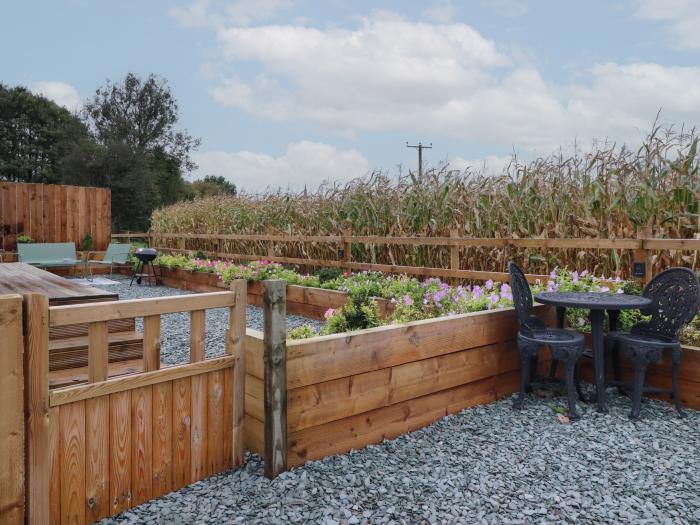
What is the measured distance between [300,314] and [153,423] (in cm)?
406

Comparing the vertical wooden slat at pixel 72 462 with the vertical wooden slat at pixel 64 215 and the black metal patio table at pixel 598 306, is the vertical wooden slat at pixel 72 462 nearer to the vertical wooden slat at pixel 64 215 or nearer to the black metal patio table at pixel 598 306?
the black metal patio table at pixel 598 306

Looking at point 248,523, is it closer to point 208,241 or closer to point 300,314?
point 300,314

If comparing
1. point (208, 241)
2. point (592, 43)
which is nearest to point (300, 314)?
point (592, 43)

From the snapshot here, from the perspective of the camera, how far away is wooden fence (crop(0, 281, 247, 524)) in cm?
159

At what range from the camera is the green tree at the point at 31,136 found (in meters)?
24.1

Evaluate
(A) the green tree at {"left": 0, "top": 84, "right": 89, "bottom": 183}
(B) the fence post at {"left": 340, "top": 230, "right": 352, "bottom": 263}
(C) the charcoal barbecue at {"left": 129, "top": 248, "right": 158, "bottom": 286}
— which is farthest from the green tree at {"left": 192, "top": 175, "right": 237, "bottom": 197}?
(B) the fence post at {"left": 340, "top": 230, "right": 352, "bottom": 263}

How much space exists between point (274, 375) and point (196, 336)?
1.15 ft

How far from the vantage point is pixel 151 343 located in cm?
195

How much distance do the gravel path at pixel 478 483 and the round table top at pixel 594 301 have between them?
64cm

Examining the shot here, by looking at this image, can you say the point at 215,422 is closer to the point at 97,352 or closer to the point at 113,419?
the point at 113,419

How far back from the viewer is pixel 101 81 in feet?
→ 85.9

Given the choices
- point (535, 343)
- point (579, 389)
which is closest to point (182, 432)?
point (535, 343)

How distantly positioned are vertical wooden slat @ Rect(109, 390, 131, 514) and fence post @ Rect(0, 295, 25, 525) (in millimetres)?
287

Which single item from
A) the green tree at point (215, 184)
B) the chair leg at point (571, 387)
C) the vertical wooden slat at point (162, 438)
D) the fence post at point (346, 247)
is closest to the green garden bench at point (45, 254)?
the fence post at point (346, 247)
